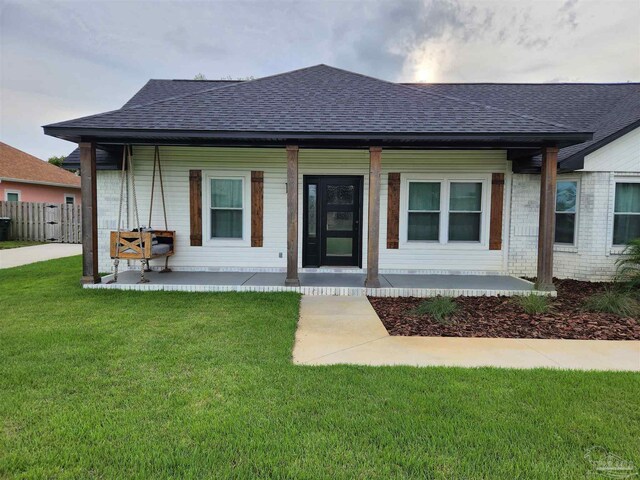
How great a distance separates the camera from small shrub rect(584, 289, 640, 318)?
5316 millimetres

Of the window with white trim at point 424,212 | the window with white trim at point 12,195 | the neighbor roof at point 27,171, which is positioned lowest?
the window with white trim at point 424,212

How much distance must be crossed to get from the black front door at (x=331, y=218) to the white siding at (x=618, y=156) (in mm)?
4648

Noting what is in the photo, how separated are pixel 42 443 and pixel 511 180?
8501 millimetres

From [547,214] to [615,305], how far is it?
1698mm

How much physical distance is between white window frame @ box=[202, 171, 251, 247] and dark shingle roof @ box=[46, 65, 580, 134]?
62.1 inches

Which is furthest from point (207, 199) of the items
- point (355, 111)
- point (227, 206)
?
point (355, 111)

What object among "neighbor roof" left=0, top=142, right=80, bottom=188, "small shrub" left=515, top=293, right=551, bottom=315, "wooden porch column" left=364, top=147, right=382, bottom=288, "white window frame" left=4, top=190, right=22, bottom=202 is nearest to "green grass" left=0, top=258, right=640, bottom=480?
"small shrub" left=515, top=293, right=551, bottom=315

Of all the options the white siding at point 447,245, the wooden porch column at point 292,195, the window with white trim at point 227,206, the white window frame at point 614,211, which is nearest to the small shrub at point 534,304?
the white siding at point 447,245

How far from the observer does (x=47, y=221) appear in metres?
15.3

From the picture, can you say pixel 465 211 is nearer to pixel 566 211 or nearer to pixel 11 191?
pixel 566 211

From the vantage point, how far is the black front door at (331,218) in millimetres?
8102

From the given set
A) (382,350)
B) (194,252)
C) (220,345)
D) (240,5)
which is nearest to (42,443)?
(220,345)

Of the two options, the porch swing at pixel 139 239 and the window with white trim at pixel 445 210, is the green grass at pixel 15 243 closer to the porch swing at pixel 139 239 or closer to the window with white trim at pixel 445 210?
the porch swing at pixel 139 239

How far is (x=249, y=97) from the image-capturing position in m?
7.21
